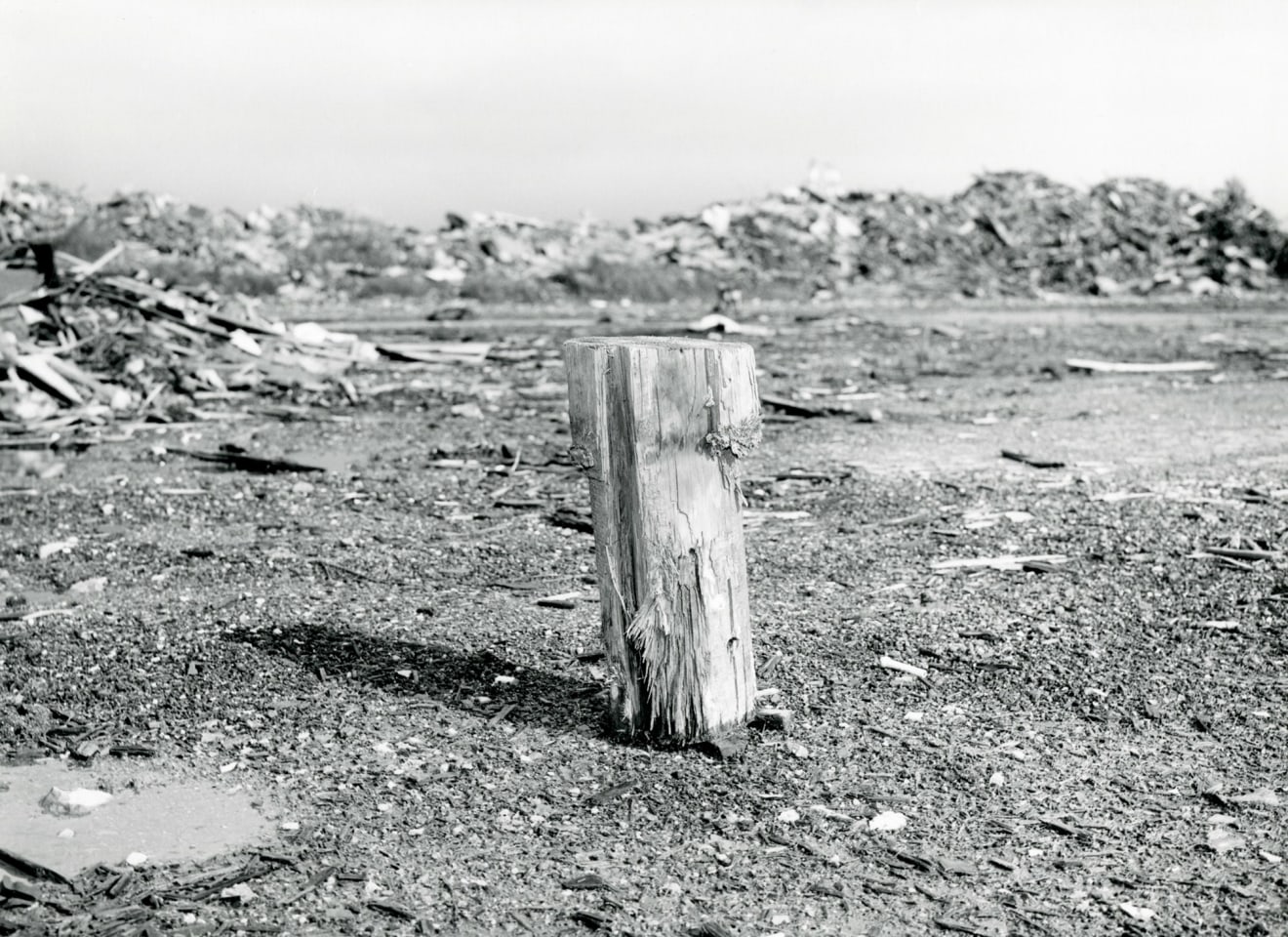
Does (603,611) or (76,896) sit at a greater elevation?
(603,611)

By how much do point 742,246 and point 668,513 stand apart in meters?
24.7

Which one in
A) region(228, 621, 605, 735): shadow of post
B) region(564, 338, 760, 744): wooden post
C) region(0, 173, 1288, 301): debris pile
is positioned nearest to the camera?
region(564, 338, 760, 744): wooden post

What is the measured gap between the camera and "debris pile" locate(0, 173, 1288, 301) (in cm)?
2392

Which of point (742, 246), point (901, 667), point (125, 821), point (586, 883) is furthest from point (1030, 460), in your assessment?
point (742, 246)

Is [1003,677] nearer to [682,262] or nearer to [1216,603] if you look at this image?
[1216,603]

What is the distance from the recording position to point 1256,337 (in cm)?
1540

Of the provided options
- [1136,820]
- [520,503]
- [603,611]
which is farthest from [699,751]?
[520,503]

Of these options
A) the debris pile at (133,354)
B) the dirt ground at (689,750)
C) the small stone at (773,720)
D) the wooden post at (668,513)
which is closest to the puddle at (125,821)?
the dirt ground at (689,750)

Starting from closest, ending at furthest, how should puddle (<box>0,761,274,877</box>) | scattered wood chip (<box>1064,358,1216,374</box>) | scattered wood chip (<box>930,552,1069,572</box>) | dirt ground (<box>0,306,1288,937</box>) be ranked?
1. dirt ground (<box>0,306,1288,937</box>)
2. puddle (<box>0,761,274,877</box>)
3. scattered wood chip (<box>930,552,1069,572</box>)
4. scattered wood chip (<box>1064,358,1216,374</box>)

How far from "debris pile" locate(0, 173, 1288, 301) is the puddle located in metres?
19.3

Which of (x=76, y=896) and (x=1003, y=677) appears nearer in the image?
(x=76, y=896)

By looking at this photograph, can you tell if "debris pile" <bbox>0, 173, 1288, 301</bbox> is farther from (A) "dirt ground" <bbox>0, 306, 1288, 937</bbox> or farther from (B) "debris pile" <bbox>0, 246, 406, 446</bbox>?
(A) "dirt ground" <bbox>0, 306, 1288, 937</bbox>

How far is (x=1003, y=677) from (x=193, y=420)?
7.71 m

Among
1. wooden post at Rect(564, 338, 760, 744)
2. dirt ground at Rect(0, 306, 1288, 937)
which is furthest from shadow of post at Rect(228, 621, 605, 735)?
wooden post at Rect(564, 338, 760, 744)
